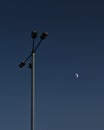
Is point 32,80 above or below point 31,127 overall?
above

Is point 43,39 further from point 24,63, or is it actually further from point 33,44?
point 24,63

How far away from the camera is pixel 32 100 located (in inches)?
804

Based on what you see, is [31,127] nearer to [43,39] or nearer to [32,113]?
[32,113]

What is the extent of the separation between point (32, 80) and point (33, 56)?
4.57ft

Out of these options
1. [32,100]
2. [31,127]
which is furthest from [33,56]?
Result: [31,127]

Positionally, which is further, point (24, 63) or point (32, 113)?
point (24, 63)

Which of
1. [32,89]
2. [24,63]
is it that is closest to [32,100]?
[32,89]

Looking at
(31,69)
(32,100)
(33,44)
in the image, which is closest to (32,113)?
(32,100)

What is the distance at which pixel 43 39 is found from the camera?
19844 millimetres

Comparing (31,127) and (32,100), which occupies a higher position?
(32,100)

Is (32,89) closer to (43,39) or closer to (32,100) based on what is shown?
(32,100)

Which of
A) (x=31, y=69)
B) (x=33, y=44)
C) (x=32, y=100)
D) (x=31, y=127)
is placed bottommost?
(x=31, y=127)

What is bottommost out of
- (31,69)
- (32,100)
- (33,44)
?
(32,100)

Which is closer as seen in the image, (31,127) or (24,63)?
(31,127)
